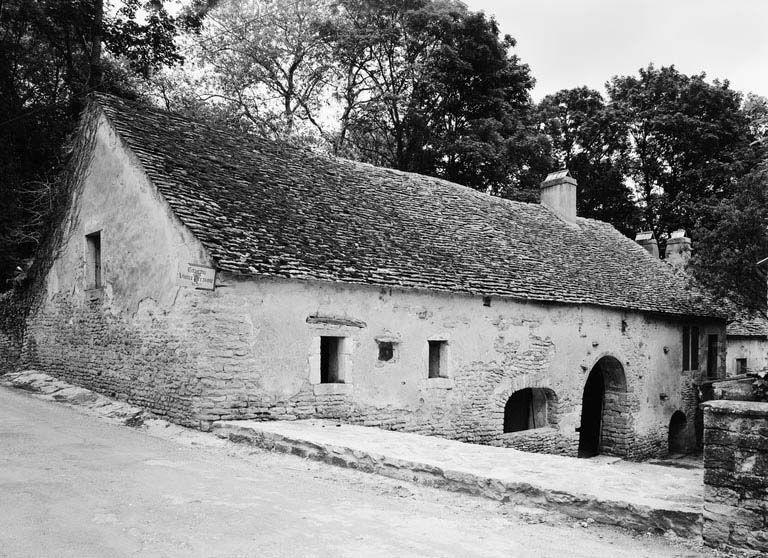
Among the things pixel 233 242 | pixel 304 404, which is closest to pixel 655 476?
pixel 304 404

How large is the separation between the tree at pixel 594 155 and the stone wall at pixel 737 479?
102 feet

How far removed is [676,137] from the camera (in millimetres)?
32688

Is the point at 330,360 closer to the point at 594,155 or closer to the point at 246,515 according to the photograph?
the point at 246,515

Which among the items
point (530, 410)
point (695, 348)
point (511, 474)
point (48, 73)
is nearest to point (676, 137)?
point (695, 348)

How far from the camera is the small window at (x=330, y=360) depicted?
11766mm

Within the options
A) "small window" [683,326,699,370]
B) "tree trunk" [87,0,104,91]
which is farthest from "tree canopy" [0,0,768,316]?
"small window" [683,326,699,370]

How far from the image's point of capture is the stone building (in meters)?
10.5

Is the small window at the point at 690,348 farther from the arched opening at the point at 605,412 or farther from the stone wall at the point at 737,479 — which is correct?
the stone wall at the point at 737,479

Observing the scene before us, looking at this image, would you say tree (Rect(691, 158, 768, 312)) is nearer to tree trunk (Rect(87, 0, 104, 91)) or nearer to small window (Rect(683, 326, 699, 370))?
small window (Rect(683, 326, 699, 370))

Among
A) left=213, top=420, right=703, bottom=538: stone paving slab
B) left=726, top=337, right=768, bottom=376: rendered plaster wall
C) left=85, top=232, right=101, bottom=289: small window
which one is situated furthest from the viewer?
left=726, top=337, right=768, bottom=376: rendered plaster wall

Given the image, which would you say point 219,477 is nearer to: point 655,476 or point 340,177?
point 655,476

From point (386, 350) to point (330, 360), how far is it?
1199 millimetres

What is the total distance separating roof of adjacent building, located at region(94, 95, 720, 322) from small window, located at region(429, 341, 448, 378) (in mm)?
1264

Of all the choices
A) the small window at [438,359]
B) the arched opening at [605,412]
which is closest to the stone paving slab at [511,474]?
the small window at [438,359]
